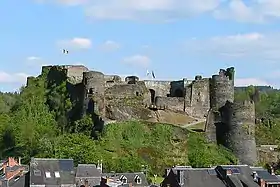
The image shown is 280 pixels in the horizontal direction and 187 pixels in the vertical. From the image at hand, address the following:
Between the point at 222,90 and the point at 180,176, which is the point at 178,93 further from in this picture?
the point at 180,176

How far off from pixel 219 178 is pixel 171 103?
24.0 metres

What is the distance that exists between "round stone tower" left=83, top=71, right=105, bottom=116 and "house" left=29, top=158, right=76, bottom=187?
19559 mm

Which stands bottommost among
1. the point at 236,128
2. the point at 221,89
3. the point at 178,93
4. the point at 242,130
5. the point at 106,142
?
the point at 106,142

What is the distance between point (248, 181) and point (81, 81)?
99.6 ft

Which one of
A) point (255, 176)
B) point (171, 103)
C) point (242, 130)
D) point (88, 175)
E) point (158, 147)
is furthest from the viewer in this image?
point (171, 103)

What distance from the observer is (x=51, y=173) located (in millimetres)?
51438

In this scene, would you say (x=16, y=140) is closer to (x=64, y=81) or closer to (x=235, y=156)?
(x=64, y=81)

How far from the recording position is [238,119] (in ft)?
232

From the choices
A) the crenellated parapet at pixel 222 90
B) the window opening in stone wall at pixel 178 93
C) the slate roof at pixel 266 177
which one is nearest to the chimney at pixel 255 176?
the slate roof at pixel 266 177

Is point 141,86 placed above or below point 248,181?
above

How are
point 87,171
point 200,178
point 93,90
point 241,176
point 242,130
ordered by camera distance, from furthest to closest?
point 93,90 < point 242,130 < point 87,171 < point 241,176 < point 200,178

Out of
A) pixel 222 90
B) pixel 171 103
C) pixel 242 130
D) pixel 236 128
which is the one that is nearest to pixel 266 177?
pixel 242 130

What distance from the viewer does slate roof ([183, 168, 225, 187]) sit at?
49031 mm

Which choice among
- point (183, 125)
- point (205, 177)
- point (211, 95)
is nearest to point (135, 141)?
point (183, 125)
